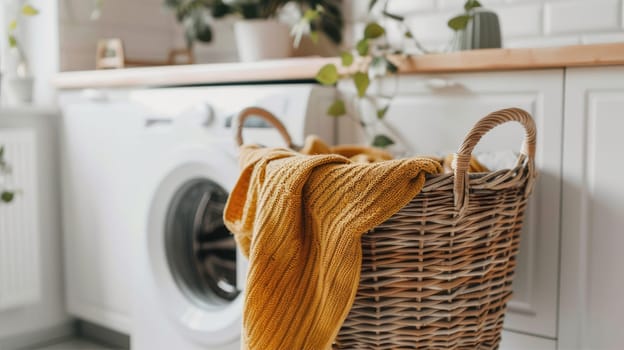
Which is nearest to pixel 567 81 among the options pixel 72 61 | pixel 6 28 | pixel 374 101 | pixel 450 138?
pixel 450 138

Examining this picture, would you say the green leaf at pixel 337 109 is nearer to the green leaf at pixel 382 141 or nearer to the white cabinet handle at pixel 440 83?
the green leaf at pixel 382 141

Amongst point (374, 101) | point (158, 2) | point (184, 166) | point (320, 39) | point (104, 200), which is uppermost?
point (158, 2)

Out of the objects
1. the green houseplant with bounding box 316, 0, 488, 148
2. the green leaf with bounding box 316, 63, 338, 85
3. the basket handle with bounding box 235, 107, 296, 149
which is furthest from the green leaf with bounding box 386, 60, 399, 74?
the basket handle with bounding box 235, 107, 296, 149

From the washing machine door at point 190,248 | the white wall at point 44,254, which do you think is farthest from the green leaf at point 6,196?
the washing machine door at point 190,248

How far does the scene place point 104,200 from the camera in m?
2.21

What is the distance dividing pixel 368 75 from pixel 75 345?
57.7 inches

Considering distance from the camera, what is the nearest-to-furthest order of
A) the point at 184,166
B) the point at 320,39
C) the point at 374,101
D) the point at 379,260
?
the point at 379,260
the point at 374,101
the point at 184,166
the point at 320,39

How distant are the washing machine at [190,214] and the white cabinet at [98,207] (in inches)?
6.3

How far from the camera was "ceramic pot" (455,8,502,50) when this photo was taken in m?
1.51

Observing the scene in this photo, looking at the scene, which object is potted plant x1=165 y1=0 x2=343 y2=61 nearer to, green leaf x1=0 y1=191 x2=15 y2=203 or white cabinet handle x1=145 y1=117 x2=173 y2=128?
white cabinet handle x1=145 y1=117 x2=173 y2=128

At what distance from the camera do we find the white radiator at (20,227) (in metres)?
2.22

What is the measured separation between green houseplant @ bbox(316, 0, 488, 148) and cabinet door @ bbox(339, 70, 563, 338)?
87 millimetres

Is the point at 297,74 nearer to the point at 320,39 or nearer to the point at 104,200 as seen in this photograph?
the point at 320,39

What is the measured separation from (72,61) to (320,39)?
87cm
